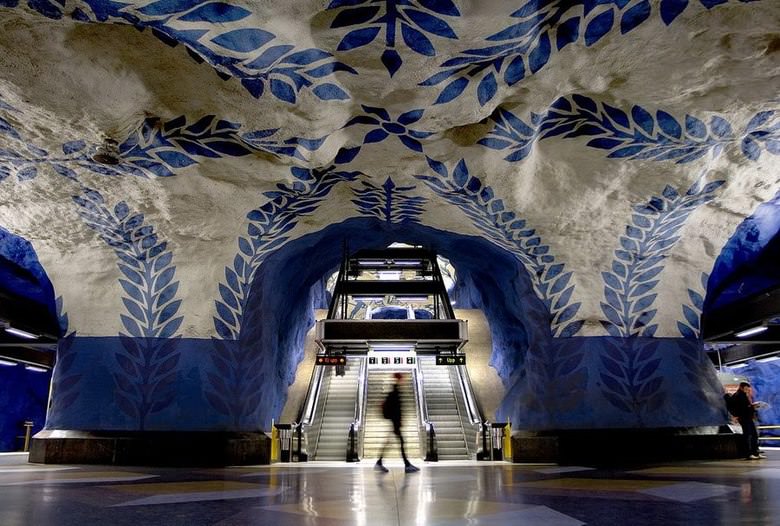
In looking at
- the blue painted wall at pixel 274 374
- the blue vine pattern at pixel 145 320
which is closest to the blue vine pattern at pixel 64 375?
the blue painted wall at pixel 274 374

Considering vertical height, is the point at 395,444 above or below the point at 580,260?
below

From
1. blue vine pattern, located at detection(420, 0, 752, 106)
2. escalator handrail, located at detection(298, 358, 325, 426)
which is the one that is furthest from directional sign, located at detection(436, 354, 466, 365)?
blue vine pattern, located at detection(420, 0, 752, 106)


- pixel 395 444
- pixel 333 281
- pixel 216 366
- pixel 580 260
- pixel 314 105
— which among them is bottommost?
pixel 395 444

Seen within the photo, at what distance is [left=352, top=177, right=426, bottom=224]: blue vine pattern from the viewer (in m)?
7.89

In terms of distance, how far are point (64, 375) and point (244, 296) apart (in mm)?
2796

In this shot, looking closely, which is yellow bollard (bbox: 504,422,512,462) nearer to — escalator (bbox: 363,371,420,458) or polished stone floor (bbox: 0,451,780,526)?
escalator (bbox: 363,371,420,458)

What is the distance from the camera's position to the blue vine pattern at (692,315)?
28.5ft

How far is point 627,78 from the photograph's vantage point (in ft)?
18.1

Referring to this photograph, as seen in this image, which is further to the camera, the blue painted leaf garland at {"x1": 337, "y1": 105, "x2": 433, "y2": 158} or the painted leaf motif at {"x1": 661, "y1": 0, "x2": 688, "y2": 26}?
the blue painted leaf garland at {"x1": 337, "y1": 105, "x2": 433, "y2": 158}

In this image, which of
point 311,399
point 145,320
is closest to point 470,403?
point 311,399

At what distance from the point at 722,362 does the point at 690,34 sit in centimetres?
1148

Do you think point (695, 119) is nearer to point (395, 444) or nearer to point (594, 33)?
point (594, 33)

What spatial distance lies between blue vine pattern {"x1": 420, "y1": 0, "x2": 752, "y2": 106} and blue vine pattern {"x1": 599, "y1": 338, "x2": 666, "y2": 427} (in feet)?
16.4

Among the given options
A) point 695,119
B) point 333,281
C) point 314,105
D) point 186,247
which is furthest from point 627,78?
point 333,281
